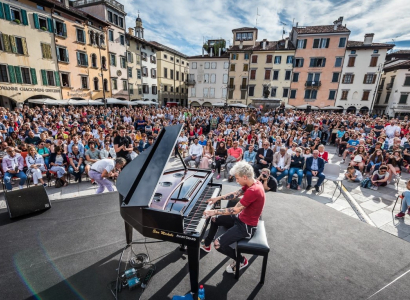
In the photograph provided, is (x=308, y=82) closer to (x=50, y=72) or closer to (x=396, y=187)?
(x=396, y=187)

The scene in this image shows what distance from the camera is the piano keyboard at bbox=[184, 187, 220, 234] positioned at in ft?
9.32

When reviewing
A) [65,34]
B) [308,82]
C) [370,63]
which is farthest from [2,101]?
[370,63]

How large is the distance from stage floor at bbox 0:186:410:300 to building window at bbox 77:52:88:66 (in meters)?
22.2

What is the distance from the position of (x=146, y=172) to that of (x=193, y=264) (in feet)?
4.83

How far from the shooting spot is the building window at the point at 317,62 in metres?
29.2

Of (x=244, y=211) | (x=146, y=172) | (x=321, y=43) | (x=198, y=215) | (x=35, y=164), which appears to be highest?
(x=321, y=43)

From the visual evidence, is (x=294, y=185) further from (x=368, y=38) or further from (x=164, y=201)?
(x=368, y=38)

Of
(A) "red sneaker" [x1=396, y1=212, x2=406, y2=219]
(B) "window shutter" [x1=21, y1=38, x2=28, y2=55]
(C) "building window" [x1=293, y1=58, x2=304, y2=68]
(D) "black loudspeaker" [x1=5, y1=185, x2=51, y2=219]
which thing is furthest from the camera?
(C) "building window" [x1=293, y1=58, x2=304, y2=68]

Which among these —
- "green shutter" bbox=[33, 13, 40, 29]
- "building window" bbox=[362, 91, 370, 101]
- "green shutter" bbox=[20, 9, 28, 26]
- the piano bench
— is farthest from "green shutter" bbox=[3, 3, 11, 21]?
"building window" bbox=[362, 91, 370, 101]

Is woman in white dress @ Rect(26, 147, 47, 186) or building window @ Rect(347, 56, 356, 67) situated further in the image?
building window @ Rect(347, 56, 356, 67)

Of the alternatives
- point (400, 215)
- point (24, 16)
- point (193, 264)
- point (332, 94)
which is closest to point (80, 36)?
point (24, 16)

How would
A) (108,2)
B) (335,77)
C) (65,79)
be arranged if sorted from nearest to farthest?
(65,79), (108,2), (335,77)

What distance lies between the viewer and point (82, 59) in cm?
2220

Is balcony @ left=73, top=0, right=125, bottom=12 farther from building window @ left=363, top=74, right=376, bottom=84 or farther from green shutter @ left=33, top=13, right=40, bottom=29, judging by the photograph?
building window @ left=363, top=74, right=376, bottom=84
